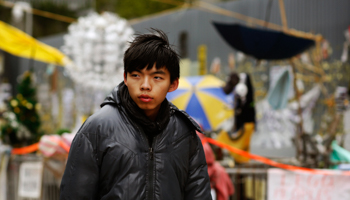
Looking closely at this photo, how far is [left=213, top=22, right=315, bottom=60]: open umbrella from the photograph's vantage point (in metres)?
6.71

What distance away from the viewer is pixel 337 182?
5.20 m

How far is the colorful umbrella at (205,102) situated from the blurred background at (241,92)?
0.02m

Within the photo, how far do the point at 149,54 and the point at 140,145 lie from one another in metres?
0.45

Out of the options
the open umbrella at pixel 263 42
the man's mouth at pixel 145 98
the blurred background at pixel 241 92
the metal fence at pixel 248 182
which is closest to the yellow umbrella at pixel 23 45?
the blurred background at pixel 241 92

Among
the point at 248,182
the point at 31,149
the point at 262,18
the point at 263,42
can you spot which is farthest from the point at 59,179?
the point at 262,18

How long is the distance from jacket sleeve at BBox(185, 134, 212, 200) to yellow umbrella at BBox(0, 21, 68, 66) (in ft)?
26.3

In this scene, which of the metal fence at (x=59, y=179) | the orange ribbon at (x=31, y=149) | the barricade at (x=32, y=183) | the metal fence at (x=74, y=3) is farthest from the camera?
the metal fence at (x=74, y=3)

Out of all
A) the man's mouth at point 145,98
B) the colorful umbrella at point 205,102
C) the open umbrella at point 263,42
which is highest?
the open umbrella at point 263,42

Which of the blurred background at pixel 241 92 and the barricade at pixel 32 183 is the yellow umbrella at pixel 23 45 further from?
the barricade at pixel 32 183

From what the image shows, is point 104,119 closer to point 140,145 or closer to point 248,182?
point 140,145

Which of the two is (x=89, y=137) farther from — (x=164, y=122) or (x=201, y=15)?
(x=201, y=15)

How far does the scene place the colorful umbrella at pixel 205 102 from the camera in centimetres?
870

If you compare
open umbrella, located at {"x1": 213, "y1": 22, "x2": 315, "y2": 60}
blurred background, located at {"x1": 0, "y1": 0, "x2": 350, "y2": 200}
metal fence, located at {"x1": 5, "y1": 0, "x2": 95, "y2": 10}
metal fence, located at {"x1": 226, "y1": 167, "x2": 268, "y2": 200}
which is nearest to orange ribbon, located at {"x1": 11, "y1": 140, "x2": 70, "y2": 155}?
blurred background, located at {"x1": 0, "y1": 0, "x2": 350, "y2": 200}

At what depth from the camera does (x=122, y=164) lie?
A: 2.25 meters
